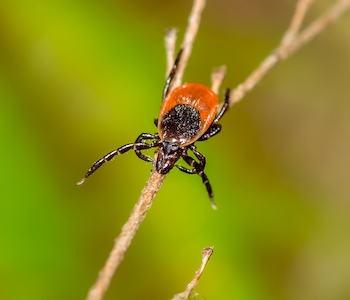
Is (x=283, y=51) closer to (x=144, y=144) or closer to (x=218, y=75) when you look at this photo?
(x=218, y=75)

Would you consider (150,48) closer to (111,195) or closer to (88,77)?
(88,77)

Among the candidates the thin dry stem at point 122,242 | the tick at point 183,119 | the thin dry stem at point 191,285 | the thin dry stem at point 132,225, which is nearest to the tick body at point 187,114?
the tick at point 183,119

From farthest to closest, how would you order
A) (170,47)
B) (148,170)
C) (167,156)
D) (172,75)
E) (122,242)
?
(148,170) < (172,75) < (167,156) < (170,47) < (122,242)

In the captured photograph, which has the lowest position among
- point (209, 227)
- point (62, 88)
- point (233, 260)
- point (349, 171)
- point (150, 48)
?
point (233, 260)

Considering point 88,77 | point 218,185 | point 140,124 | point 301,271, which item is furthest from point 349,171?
point 88,77

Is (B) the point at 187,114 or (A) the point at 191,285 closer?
(A) the point at 191,285

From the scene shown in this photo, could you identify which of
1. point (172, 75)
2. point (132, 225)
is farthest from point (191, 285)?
point (172, 75)
